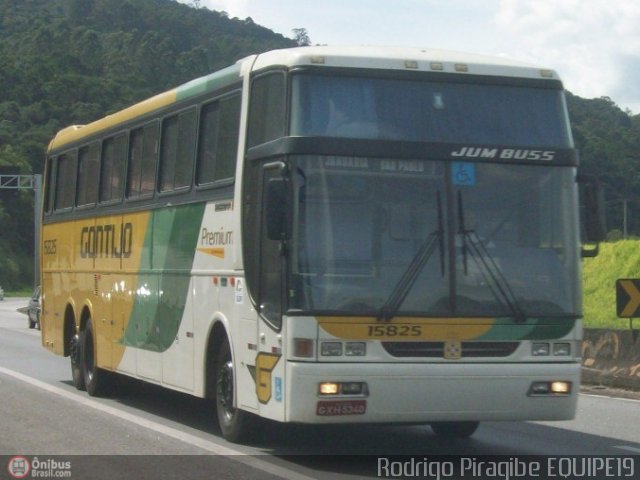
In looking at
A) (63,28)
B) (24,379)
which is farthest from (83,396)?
(63,28)

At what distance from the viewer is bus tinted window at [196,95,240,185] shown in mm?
12250

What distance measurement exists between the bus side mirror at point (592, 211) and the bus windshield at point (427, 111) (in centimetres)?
42

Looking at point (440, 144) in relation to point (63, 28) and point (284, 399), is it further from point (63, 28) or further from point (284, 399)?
point (63, 28)

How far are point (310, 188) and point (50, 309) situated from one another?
34.4 ft

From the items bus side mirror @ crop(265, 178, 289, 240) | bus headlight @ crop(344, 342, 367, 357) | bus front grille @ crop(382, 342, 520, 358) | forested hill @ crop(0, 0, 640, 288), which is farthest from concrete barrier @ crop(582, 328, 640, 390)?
forested hill @ crop(0, 0, 640, 288)

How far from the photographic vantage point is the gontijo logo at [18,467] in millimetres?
10664

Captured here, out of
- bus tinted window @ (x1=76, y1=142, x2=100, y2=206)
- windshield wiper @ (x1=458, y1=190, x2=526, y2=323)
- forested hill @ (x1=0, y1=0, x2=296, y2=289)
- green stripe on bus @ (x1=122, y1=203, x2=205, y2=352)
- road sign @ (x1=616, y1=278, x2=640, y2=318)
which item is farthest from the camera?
forested hill @ (x1=0, y1=0, x2=296, y2=289)

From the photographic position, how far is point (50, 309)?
20.2 metres

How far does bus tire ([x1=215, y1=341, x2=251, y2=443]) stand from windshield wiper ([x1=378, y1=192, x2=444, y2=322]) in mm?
2098

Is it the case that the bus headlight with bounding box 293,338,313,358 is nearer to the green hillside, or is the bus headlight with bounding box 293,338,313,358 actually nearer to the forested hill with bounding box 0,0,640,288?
the green hillside

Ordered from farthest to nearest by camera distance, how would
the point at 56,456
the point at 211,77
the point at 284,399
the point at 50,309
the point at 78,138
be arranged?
the point at 50,309 < the point at 78,138 < the point at 211,77 < the point at 56,456 < the point at 284,399

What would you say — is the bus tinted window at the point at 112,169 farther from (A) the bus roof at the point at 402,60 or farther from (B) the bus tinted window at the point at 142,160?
(A) the bus roof at the point at 402,60

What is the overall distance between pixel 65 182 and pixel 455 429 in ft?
28.4

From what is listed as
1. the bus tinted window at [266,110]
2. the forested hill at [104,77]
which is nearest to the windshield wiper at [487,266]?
the bus tinted window at [266,110]
